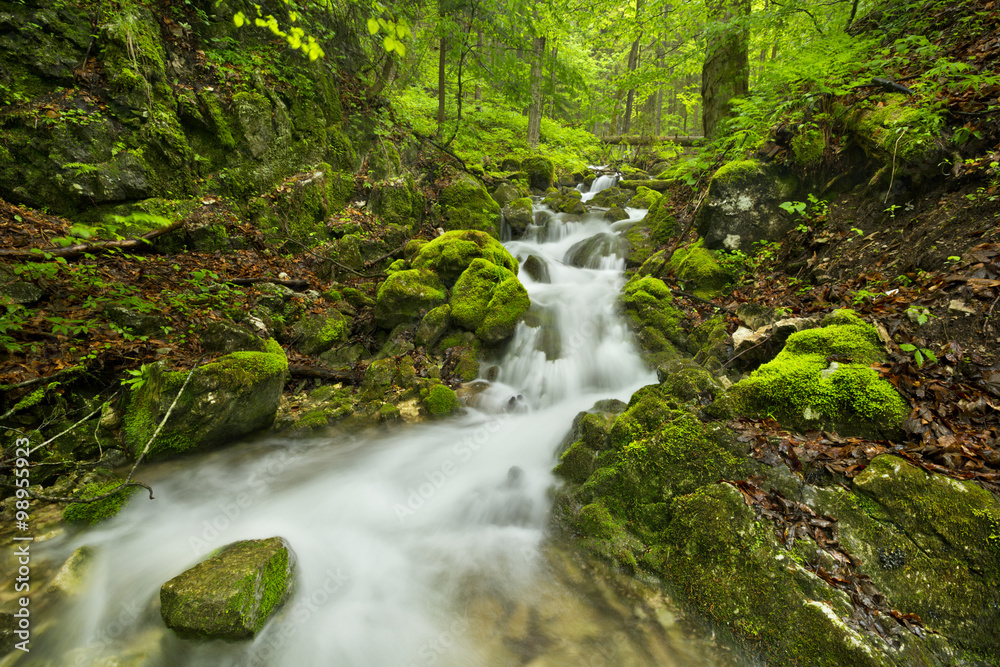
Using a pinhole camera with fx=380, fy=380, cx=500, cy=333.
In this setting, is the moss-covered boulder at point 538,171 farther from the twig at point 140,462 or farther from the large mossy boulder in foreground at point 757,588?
the large mossy boulder in foreground at point 757,588

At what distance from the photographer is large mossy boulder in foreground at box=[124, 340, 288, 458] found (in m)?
3.95

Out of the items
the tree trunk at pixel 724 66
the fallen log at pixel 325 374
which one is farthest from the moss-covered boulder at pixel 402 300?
the tree trunk at pixel 724 66

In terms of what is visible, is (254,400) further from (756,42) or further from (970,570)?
(756,42)

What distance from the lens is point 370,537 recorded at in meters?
3.64

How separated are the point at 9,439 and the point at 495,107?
16.2m

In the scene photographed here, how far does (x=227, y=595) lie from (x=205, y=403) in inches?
94.8

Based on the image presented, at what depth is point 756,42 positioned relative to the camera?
33.5ft

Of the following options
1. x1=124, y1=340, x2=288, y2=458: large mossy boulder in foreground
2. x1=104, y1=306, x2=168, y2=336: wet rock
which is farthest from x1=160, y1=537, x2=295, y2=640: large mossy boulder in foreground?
x1=104, y1=306, x2=168, y2=336: wet rock

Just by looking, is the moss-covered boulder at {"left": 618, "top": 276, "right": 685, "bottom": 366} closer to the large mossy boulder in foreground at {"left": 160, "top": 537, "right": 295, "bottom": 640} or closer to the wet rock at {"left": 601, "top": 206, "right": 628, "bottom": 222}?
the wet rock at {"left": 601, "top": 206, "right": 628, "bottom": 222}

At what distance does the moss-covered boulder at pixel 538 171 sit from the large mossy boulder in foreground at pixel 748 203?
7.99 m

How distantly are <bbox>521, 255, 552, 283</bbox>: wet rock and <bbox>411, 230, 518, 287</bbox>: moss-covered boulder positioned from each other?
4.04ft

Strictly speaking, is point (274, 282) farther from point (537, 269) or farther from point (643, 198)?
point (643, 198)

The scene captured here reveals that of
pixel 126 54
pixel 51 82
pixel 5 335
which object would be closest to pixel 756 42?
pixel 126 54

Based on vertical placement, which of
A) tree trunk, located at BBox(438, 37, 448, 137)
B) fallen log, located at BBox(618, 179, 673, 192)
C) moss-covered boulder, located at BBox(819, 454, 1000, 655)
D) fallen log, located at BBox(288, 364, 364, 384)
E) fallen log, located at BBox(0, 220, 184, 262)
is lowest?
fallen log, located at BBox(288, 364, 364, 384)
